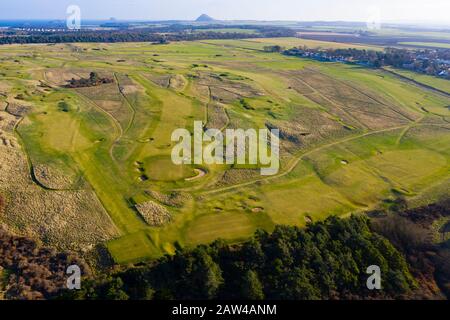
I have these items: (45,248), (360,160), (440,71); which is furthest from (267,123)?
(440,71)

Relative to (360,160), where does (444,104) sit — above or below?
above

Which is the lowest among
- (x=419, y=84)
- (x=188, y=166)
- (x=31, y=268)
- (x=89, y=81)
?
(x=31, y=268)

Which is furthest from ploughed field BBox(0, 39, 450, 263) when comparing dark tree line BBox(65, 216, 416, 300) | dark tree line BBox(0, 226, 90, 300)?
dark tree line BBox(65, 216, 416, 300)

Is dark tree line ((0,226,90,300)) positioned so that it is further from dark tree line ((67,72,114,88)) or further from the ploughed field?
dark tree line ((67,72,114,88))

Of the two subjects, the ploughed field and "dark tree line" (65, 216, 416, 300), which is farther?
the ploughed field

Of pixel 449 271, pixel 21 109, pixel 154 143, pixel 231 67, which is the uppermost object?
pixel 231 67

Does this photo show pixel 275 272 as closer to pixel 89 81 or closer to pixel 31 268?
pixel 31 268

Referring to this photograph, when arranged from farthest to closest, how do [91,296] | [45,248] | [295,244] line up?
[45,248]
[295,244]
[91,296]

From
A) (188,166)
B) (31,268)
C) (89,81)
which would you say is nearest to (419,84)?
(188,166)

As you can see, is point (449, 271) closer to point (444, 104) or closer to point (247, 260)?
point (247, 260)
